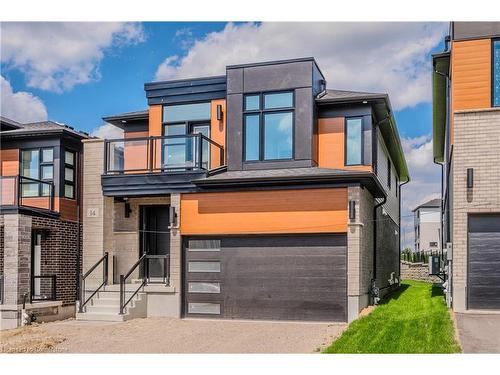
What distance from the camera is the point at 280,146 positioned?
1477 centimetres

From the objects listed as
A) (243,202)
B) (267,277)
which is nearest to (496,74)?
(243,202)

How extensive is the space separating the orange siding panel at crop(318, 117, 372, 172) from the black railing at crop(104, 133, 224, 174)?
2505mm

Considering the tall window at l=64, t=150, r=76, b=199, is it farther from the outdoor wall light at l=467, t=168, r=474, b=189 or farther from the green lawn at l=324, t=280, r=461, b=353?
the outdoor wall light at l=467, t=168, r=474, b=189

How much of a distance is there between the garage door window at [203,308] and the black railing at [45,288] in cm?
414

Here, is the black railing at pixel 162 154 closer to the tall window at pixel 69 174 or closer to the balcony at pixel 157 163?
the balcony at pixel 157 163

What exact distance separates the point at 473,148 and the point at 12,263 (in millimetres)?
10712

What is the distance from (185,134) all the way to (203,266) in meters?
3.46

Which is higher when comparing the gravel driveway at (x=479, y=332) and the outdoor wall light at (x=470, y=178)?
the outdoor wall light at (x=470, y=178)

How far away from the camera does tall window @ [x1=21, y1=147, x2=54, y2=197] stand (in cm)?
1716

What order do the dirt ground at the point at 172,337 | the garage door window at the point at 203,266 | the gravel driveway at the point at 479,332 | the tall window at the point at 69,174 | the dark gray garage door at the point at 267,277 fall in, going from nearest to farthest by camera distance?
the gravel driveway at the point at 479,332 → the dirt ground at the point at 172,337 → the dark gray garage door at the point at 267,277 → the garage door window at the point at 203,266 → the tall window at the point at 69,174

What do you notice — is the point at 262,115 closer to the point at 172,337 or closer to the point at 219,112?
the point at 219,112

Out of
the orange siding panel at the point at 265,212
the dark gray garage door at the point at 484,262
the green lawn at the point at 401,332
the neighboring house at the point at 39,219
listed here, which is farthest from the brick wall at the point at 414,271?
the neighboring house at the point at 39,219

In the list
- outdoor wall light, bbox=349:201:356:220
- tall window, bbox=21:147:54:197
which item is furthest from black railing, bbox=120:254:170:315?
outdoor wall light, bbox=349:201:356:220

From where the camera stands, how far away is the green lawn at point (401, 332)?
32.0 ft
